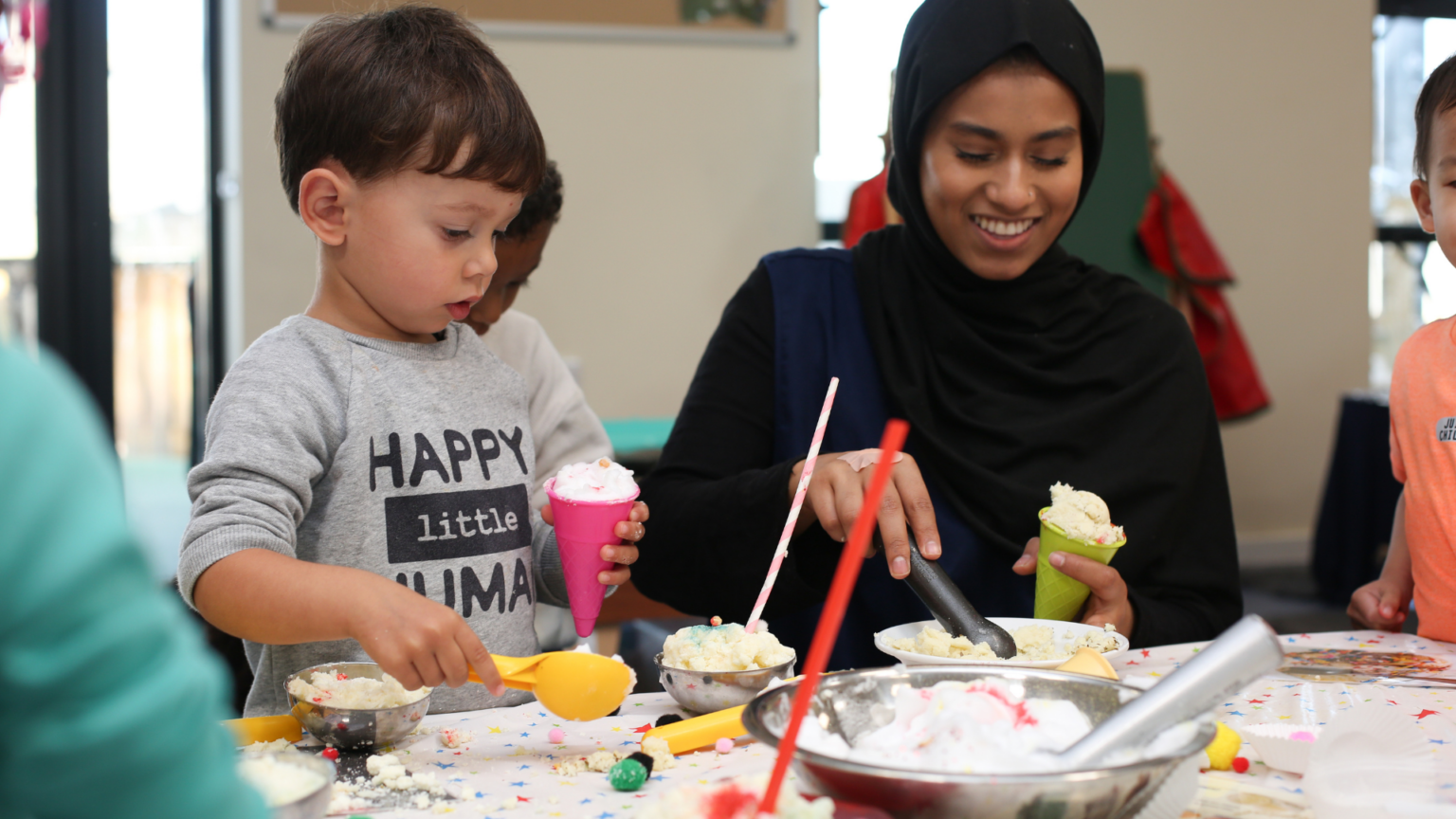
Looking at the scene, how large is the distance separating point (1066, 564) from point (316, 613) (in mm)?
833

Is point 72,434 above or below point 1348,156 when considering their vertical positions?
below

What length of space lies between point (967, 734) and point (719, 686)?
0.34m

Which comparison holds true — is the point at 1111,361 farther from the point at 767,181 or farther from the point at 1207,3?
the point at 1207,3

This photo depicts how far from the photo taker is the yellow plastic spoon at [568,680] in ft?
→ 3.07

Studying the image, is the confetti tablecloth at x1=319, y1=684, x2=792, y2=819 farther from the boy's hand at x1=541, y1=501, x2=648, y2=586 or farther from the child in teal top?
the child in teal top

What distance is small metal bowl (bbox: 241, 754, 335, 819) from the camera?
→ 0.71m

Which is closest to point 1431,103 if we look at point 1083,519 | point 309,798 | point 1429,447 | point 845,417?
point 1429,447

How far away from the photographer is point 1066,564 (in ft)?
4.33

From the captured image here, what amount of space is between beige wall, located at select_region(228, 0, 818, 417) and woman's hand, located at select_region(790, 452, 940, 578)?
3253 mm

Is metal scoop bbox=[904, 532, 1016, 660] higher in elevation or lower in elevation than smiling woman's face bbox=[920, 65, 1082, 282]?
lower

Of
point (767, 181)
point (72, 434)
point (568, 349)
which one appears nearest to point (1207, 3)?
point (767, 181)

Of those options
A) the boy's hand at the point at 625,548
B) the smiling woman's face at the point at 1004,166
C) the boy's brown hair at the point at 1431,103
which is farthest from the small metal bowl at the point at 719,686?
the boy's brown hair at the point at 1431,103

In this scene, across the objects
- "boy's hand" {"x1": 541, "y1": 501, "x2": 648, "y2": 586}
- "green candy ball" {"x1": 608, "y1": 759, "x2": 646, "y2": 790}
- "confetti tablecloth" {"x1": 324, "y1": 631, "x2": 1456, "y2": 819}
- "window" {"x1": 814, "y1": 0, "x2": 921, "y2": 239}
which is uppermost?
"window" {"x1": 814, "y1": 0, "x2": 921, "y2": 239}

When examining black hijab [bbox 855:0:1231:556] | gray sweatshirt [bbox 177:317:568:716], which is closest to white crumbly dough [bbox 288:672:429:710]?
gray sweatshirt [bbox 177:317:568:716]
